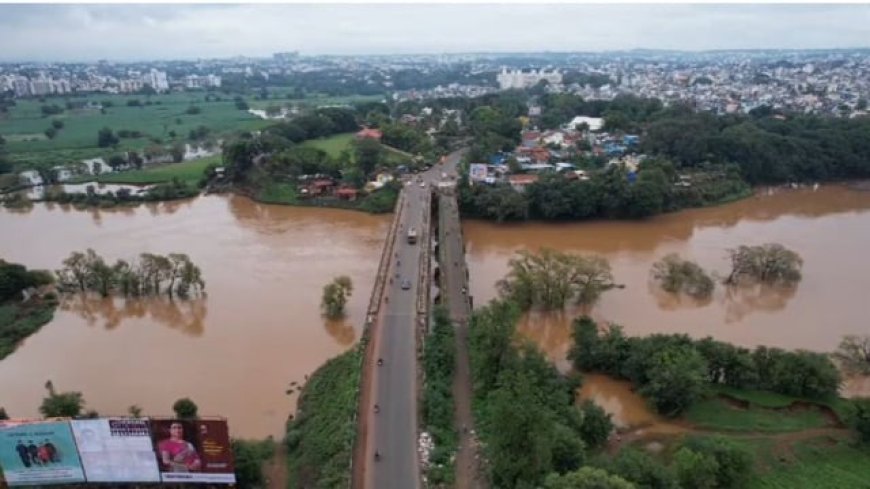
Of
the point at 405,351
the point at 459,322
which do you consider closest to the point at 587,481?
the point at 405,351

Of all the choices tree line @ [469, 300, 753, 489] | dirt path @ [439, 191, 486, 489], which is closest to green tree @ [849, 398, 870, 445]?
tree line @ [469, 300, 753, 489]

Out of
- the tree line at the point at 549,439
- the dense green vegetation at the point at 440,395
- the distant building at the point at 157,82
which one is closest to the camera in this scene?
the tree line at the point at 549,439

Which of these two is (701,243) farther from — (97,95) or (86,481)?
(97,95)

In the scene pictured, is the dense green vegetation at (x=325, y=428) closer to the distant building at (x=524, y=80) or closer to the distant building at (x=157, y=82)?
the distant building at (x=524, y=80)

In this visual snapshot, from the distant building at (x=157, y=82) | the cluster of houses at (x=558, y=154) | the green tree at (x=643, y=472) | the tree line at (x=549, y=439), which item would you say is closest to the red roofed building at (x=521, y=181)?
the cluster of houses at (x=558, y=154)

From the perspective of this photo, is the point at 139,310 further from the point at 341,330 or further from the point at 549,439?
the point at 549,439
